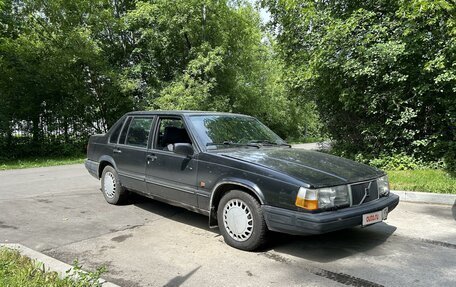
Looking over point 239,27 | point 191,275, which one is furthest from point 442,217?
point 239,27

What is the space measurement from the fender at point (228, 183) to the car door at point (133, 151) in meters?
1.45

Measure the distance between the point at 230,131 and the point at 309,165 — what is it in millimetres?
1389

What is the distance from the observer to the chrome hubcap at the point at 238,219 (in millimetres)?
4418

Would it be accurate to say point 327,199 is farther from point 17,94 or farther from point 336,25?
point 17,94

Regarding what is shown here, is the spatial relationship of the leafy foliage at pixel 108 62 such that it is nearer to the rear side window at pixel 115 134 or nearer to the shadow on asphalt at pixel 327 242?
the rear side window at pixel 115 134

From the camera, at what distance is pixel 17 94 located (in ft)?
52.3

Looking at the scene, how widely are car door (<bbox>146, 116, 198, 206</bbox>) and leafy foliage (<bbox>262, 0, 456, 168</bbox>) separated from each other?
17.7 feet

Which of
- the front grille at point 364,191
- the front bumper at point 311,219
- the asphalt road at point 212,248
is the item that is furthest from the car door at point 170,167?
the front grille at point 364,191

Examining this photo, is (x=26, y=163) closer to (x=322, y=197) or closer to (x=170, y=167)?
(x=170, y=167)

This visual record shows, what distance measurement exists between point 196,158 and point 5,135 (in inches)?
523

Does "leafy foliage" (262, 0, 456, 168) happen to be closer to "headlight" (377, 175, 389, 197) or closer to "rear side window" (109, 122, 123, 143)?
"headlight" (377, 175, 389, 197)

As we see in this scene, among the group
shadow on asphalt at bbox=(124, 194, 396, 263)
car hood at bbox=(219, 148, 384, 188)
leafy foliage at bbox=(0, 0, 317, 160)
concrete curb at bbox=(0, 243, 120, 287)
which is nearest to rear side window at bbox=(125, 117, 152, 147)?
shadow on asphalt at bbox=(124, 194, 396, 263)

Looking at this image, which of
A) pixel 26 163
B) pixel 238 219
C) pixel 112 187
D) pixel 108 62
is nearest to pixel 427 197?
pixel 238 219

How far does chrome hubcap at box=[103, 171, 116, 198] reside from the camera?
665 centimetres
